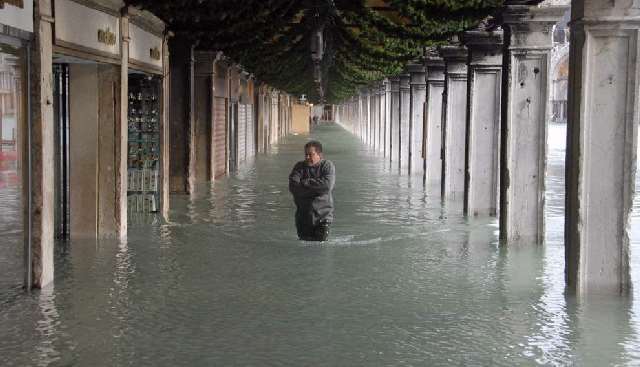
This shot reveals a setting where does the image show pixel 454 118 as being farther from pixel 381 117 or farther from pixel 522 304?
pixel 381 117

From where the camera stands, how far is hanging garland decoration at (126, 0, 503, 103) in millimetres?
13598

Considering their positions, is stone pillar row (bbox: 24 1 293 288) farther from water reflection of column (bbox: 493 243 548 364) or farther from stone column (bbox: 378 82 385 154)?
stone column (bbox: 378 82 385 154)

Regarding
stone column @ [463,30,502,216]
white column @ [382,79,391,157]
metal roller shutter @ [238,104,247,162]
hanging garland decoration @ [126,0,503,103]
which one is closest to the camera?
hanging garland decoration @ [126,0,503,103]

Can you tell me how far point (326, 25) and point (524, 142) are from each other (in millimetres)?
9149

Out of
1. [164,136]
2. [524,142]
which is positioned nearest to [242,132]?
[164,136]

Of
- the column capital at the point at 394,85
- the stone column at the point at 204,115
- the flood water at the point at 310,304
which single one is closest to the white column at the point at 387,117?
the column capital at the point at 394,85

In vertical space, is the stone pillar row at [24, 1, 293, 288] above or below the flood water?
above

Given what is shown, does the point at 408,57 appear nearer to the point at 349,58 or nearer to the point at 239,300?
the point at 349,58

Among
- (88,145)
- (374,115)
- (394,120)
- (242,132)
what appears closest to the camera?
(88,145)

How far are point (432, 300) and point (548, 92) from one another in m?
4.53

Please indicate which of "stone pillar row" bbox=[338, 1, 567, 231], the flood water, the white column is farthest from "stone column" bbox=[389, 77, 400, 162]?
the flood water

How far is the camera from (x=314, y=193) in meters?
11.9

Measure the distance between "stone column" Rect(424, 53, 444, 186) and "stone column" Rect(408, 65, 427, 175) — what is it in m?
2.76

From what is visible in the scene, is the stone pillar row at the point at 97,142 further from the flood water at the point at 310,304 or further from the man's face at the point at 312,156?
the man's face at the point at 312,156
